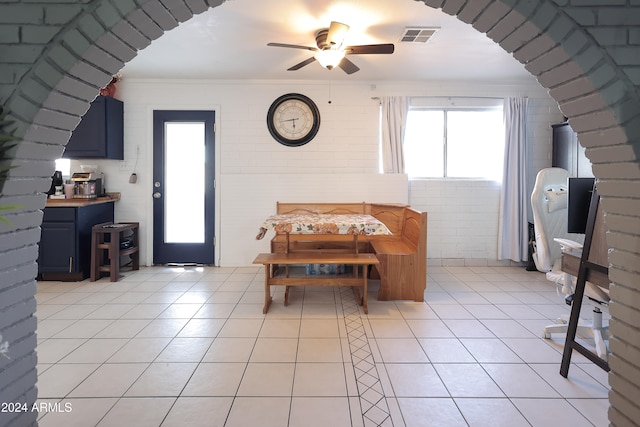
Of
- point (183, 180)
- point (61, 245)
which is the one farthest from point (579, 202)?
point (61, 245)

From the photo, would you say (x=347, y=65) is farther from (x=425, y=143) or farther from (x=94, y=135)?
(x=94, y=135)

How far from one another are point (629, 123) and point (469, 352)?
184cm

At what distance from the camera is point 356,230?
334cm

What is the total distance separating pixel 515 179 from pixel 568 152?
2.29 ft

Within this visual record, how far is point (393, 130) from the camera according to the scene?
16.9 feet

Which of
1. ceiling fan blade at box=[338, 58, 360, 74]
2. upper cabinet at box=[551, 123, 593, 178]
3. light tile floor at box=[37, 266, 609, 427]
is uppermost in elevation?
ceiling fan blade at box=[338, 58, 360, 74]

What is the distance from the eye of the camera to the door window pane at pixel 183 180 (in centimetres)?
521

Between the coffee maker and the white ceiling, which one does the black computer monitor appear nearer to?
the white ceiling

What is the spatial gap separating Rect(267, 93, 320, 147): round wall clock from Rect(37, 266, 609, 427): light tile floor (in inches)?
91.3

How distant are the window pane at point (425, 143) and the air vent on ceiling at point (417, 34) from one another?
5.37 feet

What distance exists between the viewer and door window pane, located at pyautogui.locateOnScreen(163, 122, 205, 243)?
17.1 feet

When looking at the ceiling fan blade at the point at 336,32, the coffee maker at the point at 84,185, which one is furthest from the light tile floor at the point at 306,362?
the ceiling fan blade at the point at 336,32

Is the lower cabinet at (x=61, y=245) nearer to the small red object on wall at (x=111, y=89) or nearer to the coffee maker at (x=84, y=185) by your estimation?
the coffee maker at (x=84, y=185)

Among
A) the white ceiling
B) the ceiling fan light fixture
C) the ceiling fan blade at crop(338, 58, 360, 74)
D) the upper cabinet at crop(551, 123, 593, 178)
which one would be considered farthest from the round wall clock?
the upper cabinet at crop(551, 123, 593, 178)
